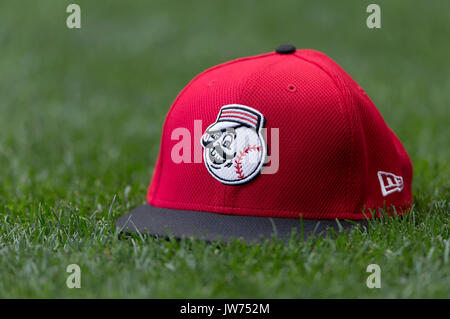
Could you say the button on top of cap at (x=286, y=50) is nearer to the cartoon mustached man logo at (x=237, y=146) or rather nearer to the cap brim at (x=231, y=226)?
the cartoon mustached man logo at (x=237, y=146)

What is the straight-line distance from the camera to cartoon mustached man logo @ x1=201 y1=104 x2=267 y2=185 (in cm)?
203

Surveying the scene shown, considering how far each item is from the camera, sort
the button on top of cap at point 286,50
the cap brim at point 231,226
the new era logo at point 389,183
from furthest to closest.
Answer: the button on top of cap at point 286,50
the new era logo at point 389,183
the cap brim at point 231,226

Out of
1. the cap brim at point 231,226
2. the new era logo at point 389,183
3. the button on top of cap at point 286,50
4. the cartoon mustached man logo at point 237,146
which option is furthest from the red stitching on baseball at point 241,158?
the button on top of cap at point 286,50

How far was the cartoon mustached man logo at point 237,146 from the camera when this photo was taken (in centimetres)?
203

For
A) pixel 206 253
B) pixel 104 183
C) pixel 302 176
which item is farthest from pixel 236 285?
pixel 104 183

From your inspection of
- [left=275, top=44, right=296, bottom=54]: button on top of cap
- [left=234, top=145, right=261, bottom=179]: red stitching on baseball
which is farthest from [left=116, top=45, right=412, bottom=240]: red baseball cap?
[left=275, top=44, right=296, bottom=54]: button on top of cap

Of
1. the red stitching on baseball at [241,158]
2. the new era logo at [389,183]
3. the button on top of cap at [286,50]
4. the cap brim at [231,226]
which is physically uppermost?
the button on top of cap at [286,50]

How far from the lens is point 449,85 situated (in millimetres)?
6660

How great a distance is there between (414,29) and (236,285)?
8387 mm

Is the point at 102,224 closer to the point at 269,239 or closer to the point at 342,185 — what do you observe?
the point at 269,239

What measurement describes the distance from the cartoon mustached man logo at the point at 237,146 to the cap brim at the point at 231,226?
0.16 m

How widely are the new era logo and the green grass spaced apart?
5.3 inches

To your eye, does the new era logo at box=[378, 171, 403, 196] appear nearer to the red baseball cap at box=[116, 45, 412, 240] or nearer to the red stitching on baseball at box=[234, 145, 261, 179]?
the red baseball cap at box=[116, 45, 412, 240]

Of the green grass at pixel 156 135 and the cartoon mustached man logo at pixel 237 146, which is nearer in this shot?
the green grass at pixel 156 135
